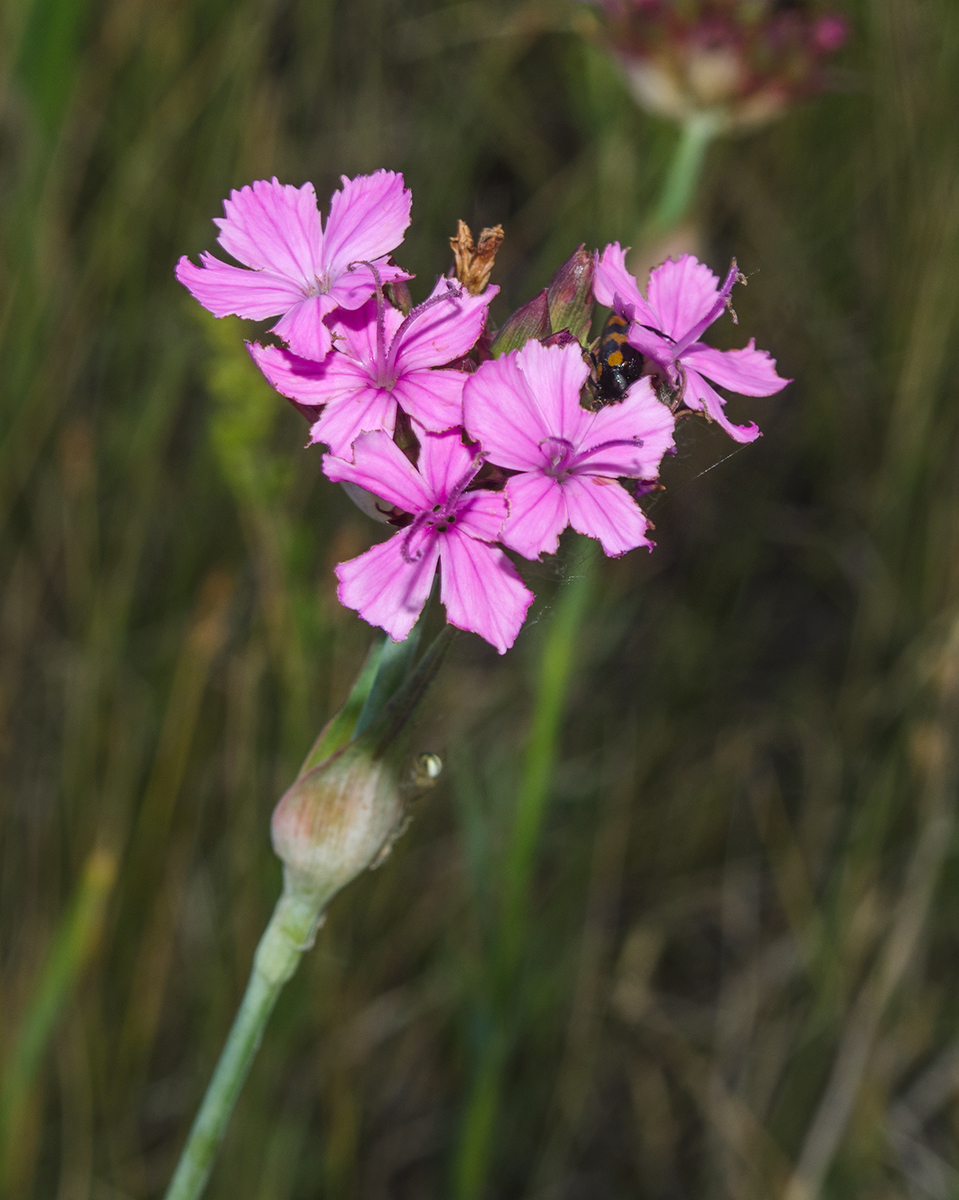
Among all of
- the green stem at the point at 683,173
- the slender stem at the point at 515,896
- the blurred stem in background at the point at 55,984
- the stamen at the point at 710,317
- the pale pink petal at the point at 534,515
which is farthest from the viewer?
the green stem at the point at 683,173

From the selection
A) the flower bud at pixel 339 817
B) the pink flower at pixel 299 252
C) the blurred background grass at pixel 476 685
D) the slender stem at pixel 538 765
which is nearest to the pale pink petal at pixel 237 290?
the pink flower at pixel 299 252

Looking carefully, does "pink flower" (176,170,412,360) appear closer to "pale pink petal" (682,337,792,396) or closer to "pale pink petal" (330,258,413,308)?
"pale pink petal" (330,258,413,308)

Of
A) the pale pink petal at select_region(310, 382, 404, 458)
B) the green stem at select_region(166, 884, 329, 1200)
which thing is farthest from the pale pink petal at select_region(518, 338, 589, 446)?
the green stem at select_region(166, 884, 329, 1200)

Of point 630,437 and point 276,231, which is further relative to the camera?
point 276,231

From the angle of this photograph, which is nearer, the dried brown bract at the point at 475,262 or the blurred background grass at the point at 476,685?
the dried brown bract at the point at 475,262

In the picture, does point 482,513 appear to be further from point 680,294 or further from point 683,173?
point 683,173

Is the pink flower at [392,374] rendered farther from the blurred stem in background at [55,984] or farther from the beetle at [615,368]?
the blurred stem in background at [55,984]

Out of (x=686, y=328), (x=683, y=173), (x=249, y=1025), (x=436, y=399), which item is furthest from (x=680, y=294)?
(x=683, y=173)
